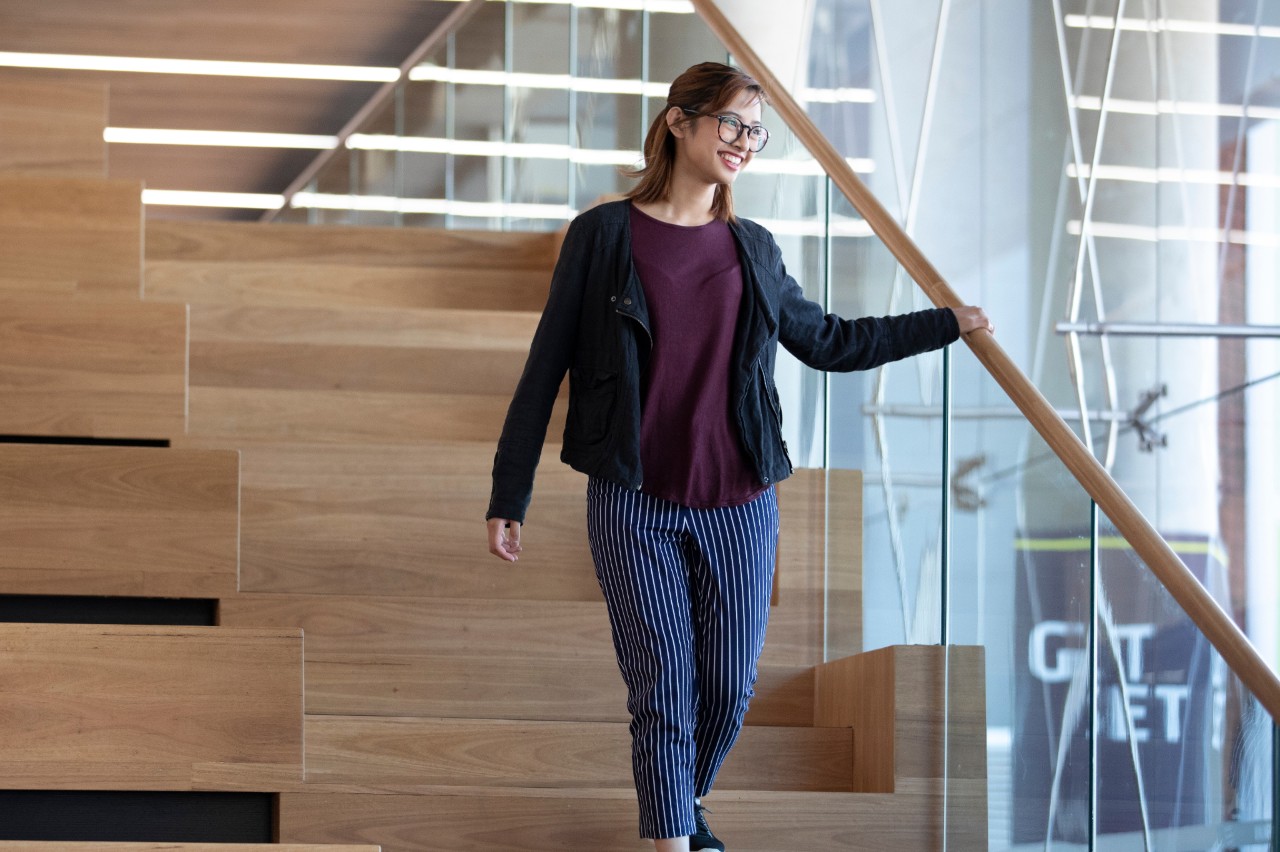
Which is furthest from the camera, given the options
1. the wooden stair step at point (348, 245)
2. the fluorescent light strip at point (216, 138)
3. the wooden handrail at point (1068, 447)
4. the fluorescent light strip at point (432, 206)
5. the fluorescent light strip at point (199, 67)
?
the fluorescent light strip at point (216, 138)

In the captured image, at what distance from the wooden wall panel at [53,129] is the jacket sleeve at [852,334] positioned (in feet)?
7.71

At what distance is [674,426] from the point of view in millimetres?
2035

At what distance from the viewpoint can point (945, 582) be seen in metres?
2.49

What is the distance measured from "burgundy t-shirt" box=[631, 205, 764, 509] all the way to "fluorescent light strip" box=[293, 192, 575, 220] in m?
4.37

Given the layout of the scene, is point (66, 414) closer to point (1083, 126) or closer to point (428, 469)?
point (428, 469)

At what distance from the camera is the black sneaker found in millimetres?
2094

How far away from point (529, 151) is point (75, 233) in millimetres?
3431

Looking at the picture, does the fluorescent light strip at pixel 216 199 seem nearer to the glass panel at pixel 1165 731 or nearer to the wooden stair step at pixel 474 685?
the wooden stair step at pixel 474 685

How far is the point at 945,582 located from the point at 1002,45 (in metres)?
5.58

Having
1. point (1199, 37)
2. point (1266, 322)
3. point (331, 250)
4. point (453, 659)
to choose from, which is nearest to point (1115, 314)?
point (1266, 322)

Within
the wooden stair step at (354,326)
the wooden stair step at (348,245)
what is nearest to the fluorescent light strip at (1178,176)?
the wooden stair step at (348,245)

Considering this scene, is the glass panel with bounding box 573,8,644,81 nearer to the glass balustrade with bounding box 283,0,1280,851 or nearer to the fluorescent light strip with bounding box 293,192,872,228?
the glass balustrade with bounding box 283,0,1280,851

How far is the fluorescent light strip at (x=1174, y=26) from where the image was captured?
24.3 ft

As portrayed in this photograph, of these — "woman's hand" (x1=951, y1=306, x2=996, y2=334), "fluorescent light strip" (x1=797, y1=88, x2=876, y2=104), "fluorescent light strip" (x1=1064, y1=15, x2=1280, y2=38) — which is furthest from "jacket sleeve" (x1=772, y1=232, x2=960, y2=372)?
"fluorescent light strip" (x1=1064, y1=15, x2=1280, y2=38)
